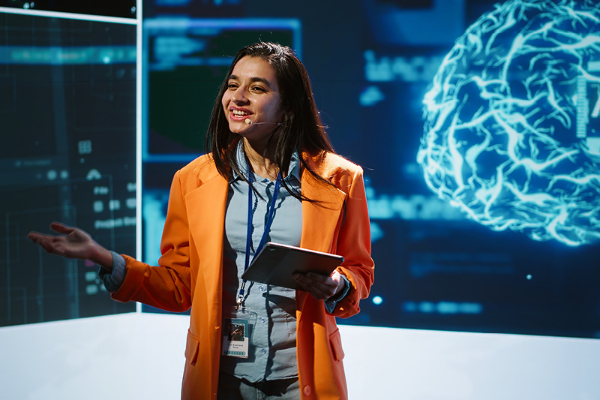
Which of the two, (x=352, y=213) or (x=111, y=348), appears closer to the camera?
(x=352, y=213)

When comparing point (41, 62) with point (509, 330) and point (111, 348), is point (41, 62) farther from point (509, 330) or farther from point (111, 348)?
point (509, 330)

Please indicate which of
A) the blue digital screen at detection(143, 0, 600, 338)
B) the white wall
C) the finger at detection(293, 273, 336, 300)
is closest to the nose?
the finger at detection(293, 273, 336, 300)

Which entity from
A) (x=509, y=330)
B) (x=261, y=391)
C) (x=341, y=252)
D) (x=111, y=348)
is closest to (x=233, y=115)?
(x=341, y=252)

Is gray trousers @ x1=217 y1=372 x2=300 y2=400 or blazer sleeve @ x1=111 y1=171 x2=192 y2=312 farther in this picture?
blazer sleeve @ x1=111 y1=171 x2=192 y2=312

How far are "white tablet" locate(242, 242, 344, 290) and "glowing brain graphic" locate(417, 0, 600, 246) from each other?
267 cm

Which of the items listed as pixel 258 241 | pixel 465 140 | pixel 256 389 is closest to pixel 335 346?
pixel 256 389

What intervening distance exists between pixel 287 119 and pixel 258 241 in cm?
36

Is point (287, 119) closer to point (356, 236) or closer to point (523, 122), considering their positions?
point (356, 236)

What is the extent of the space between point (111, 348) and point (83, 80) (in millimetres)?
1800

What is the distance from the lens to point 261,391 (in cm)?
123

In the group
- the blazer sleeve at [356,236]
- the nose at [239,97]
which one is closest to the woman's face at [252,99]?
the nose at [239,97]

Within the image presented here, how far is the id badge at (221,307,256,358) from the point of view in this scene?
1.26m

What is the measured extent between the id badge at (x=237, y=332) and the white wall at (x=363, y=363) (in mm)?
1605

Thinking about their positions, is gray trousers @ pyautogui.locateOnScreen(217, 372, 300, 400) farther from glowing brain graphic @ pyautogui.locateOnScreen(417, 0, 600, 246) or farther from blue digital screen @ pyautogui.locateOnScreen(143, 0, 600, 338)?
glowing brain graphic @ pyautogui.locateOnScreen(417, 0, 600, 246)
